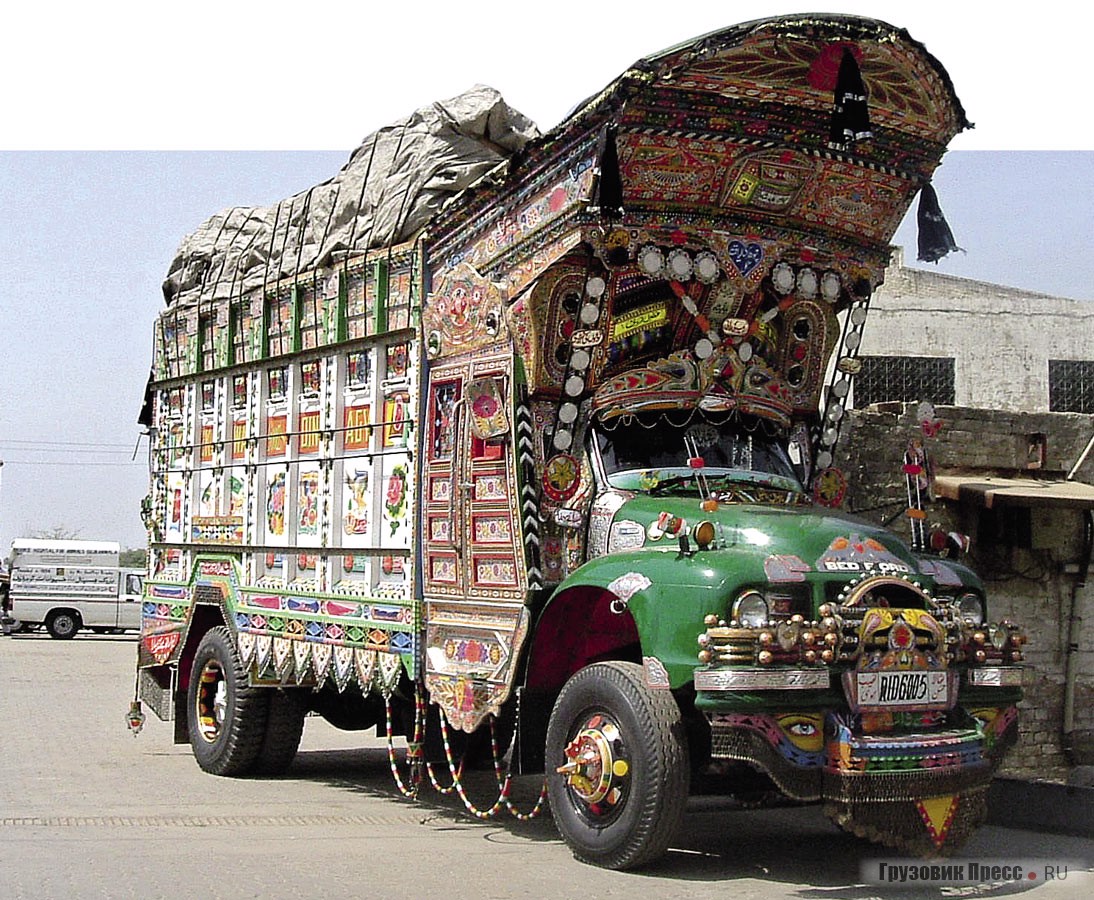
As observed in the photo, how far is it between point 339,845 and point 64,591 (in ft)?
99.4

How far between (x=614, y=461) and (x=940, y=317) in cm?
903

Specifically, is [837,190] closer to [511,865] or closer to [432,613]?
[432,613]

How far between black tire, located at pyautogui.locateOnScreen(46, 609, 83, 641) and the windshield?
100 ft

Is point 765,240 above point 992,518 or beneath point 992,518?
above

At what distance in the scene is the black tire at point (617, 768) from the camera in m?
7.22

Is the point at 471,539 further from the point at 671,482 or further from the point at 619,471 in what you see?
the point at 671,482

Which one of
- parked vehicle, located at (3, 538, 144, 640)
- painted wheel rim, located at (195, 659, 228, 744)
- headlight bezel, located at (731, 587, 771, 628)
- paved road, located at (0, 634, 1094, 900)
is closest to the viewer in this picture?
headlight bezel, located at (731, 587, 771, 628)

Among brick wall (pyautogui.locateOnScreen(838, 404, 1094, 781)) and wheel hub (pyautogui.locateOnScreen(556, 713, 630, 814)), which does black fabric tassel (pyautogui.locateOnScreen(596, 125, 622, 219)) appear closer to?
wheel hub (pyautogui.locateOnScreen(556, 713, 630, 814))

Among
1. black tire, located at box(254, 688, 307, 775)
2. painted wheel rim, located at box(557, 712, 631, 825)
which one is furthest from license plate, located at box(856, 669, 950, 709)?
black tire, located at box(254, 688, 307, 775)

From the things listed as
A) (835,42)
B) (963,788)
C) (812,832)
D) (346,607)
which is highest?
(835,42)

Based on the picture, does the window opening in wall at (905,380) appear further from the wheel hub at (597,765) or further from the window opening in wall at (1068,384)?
the wheel hub at (597,765)

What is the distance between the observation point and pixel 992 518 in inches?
475

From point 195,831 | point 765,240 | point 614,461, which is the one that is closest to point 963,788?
point 614,461

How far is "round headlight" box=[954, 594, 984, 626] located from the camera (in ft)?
25.9
